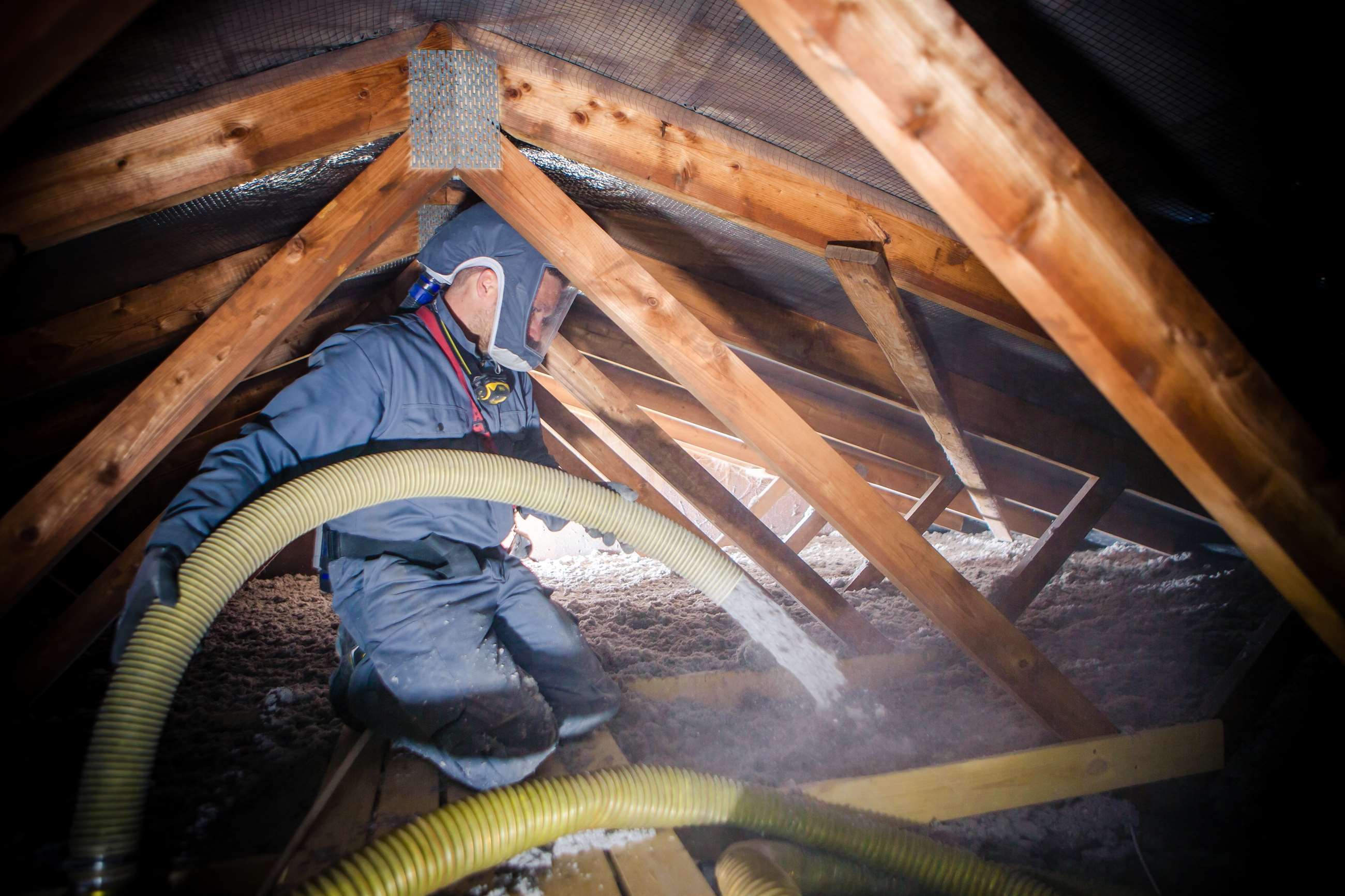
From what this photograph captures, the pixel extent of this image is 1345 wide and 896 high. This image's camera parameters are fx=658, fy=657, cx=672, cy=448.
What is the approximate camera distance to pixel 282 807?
153cm

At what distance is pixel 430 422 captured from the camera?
5.80 ft

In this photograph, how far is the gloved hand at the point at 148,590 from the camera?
1130 mm

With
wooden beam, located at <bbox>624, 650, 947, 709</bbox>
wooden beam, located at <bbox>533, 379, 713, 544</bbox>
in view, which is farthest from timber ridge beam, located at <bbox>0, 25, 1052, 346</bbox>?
wooden beam, located at <bbox>533, 379, 713, 544</bbox>

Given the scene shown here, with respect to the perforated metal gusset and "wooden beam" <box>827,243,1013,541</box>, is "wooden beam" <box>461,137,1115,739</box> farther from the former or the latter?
"wooden beam" <box>827,243,1013,541</box>

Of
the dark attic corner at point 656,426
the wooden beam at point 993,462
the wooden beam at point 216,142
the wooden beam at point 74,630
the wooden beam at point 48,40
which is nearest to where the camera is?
the wooden beam at point 48,40

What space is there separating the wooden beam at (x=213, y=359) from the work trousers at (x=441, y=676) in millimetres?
594

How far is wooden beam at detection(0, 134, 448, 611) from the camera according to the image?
1.64 m

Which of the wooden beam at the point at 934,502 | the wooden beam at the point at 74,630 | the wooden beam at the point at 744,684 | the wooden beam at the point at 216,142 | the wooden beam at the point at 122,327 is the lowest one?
the wooden beam at the point at 934,502

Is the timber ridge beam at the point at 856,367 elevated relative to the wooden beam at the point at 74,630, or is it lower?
lower

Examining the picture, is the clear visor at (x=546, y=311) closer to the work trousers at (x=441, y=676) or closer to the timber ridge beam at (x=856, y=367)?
the timber ridge beam at (x=856, y=367)

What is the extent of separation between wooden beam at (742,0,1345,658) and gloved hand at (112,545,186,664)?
127 cm

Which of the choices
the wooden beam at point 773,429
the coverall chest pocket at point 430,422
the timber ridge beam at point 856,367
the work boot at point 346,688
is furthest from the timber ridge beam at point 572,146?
the work boot at point 346,688

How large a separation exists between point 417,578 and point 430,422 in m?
0.41

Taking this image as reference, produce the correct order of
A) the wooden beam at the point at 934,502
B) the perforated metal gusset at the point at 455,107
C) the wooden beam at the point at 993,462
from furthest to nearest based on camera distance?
the wooden beam at the point at 934,502 < the wooden beam at the point at 993,462 < the perforated metal gusset at the point at 455,107
